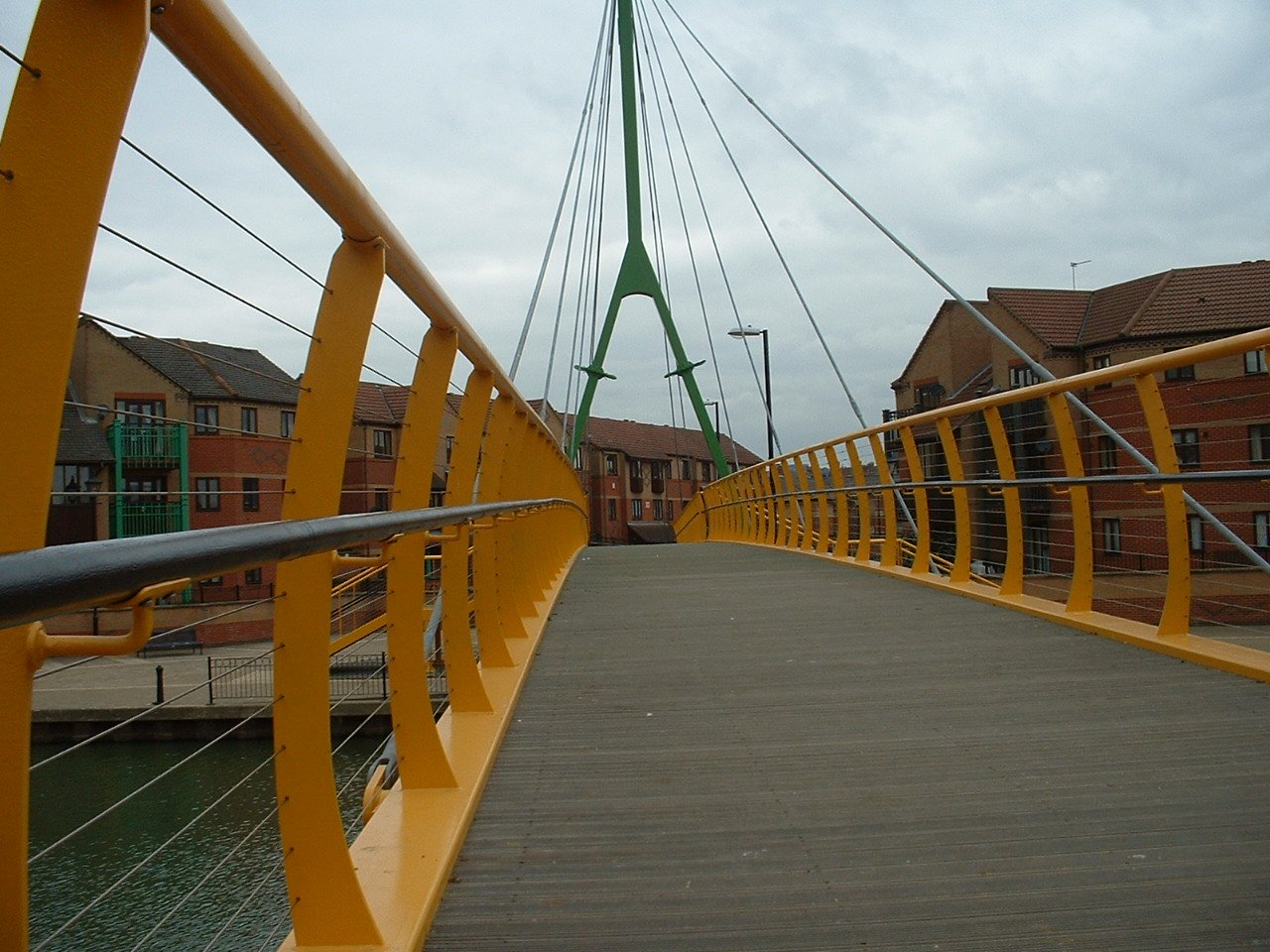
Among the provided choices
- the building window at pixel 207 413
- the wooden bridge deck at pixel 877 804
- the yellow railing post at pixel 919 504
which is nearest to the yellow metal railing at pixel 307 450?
the wooden bridge deck at pixel 877 804

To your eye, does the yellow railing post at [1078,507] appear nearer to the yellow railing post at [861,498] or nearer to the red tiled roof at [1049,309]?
the yellow railing post at [861,498]

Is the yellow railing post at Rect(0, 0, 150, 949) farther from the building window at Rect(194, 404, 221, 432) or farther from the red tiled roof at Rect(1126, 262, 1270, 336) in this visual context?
the red tiled roof at Rect(1126, 262, 1270, 336)

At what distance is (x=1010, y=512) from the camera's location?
6207 mm

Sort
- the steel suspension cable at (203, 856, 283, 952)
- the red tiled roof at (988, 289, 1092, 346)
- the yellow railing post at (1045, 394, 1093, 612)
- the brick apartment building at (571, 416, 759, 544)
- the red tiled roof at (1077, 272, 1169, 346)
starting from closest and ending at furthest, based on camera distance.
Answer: the steel suspension cable at (203, 856, 283, 952) < the yellow railing post at (1045, 394, 1093, 612) < the red tiled roof at (1077, 272, 1169, 346) < the red tiled roof at (988, 289, 1092, 346) < the brick apartment building at (571, 416, 759, 544)

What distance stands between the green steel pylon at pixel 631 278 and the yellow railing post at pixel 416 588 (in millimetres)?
18269

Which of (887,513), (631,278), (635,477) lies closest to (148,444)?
(887,513)

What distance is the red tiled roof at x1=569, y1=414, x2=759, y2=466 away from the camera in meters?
66.7

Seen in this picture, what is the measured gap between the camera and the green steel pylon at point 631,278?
69.9 ft

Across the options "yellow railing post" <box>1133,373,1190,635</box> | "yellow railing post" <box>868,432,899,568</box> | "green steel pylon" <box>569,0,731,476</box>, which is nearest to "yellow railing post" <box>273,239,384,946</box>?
"yellow railing post" <box>1133,373,1190,635</box>

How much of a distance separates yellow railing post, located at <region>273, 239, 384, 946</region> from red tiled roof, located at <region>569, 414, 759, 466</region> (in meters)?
60.5

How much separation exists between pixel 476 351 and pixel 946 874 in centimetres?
202

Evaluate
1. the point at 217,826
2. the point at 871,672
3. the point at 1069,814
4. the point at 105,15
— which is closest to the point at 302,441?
the point at 105,15

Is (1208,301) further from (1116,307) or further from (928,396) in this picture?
(928,396)

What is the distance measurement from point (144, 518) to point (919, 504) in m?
6.35
